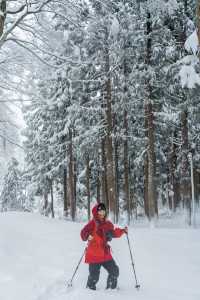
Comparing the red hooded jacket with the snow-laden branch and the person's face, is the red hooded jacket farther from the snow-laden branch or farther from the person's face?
the snow-laden branch

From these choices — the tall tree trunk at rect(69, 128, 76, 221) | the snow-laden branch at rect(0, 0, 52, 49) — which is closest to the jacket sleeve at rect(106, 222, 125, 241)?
the snow-laden branch at rect(0, 0, 52, 49)

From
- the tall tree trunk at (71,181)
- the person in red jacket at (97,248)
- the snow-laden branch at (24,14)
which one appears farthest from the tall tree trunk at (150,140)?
the person in red jacket at (97,248)

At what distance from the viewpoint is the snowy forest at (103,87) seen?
1046cm

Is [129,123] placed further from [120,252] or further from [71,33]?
[120,252]

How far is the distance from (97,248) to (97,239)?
158 millimetres

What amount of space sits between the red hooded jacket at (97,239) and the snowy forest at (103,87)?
12.0 feet

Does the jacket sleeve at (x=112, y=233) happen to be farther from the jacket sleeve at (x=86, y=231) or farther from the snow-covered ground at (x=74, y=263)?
the snow-covered ground at (x=74, y=263)

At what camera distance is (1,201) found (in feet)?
162

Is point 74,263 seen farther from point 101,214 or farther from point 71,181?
point 71,181

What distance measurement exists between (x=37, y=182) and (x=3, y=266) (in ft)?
95.8

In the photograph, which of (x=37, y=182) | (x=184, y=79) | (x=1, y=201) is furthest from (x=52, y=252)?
(x=1, y=201)

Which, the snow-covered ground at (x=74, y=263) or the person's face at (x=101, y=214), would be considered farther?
the person's face at (x=101, y=214)

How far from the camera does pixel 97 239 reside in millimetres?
7566

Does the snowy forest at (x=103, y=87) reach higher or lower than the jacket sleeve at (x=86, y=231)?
higher
